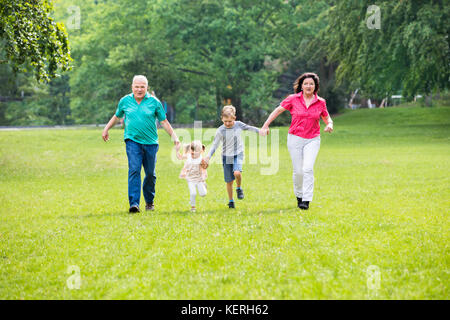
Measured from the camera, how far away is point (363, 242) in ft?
20.6

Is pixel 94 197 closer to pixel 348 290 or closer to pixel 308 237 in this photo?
pixel 308 237

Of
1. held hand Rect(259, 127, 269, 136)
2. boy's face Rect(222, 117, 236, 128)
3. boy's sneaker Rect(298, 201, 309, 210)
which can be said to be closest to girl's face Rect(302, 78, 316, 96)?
held hand Rect(259, 127, 269, 136)

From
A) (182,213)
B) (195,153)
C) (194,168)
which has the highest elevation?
(195,153)

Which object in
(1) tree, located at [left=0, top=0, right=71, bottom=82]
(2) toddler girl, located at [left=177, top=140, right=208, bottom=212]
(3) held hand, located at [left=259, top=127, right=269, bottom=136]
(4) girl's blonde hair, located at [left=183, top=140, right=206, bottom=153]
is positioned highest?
(1) tree, located at [left=0, top=0, right=71, bottom=82]

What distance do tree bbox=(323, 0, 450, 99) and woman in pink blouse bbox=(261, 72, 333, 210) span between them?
21007 mm

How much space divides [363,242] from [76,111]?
65231 millimetres

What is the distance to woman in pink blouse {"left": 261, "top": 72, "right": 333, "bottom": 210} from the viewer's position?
28.5 ft

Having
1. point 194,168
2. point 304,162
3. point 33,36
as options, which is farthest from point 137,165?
point 33,36

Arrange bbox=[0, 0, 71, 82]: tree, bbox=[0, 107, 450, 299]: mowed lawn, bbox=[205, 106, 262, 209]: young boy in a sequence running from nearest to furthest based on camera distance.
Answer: bbox=[0, 107, 450, 299]: mowed lawn → bbox=[205, 106, 262, 209]: young boy → bbox=[0, 0, 71, 82]: tree

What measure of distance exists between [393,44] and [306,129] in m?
23.2

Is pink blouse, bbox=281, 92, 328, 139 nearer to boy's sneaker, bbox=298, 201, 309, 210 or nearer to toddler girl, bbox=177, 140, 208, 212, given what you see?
boy's sneaker, bbox=298, 201, 309, 210

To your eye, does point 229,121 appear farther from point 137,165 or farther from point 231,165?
point 137,165

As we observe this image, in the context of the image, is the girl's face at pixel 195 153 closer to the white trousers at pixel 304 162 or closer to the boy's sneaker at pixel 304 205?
the white trousers at pixel 304 162

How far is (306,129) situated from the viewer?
877 cm
